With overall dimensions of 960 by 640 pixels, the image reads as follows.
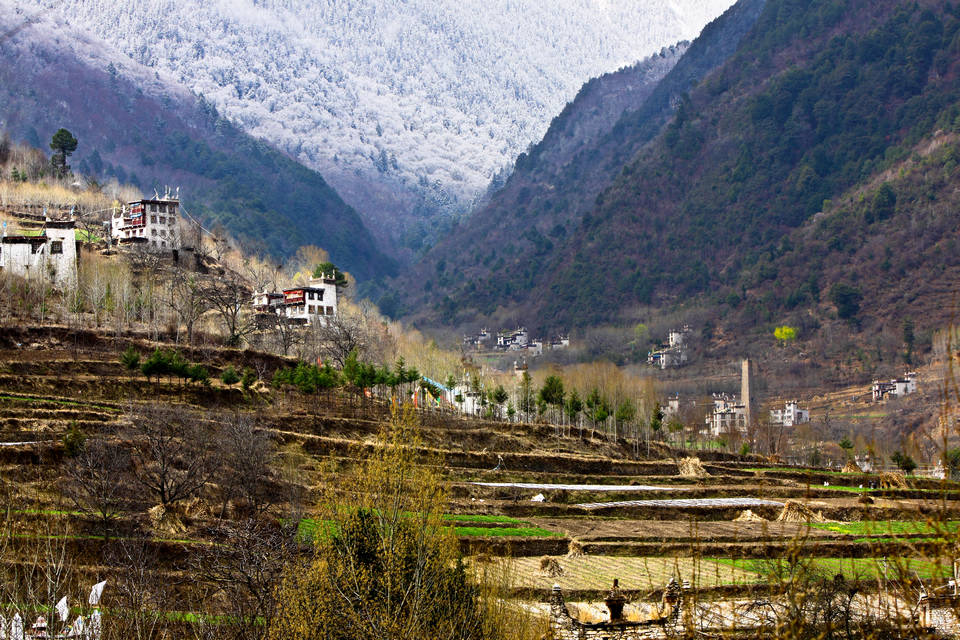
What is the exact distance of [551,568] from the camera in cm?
3809

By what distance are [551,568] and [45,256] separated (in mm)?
64699

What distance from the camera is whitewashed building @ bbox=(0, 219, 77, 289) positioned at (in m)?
85.9

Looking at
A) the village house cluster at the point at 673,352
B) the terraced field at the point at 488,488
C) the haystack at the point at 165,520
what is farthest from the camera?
the village house cluster at the point at 673,352

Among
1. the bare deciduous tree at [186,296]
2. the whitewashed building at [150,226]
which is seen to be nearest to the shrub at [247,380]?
the bare deciduous tree at [186,296]

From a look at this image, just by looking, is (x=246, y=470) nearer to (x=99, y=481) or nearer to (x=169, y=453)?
(x=169, y=453)

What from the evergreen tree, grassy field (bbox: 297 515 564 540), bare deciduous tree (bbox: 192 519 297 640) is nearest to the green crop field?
grassy field (bbox: 297 515 564 540)

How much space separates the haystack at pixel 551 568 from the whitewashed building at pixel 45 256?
5843 centimetres

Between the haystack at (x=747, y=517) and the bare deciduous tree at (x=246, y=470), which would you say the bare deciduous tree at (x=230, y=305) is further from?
the haystack at (x=747, y=517)

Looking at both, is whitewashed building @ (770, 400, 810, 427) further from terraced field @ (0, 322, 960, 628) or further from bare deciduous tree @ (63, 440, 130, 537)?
bare deciduous tree @ (63, 440, 130, 537)

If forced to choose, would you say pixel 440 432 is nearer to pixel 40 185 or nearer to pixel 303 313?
pixel 303 313

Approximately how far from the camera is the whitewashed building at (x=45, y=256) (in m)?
85.9

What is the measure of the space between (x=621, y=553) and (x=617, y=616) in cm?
1951

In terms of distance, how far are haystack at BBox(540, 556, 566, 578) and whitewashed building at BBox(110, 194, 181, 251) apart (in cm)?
7540

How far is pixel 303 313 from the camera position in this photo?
346 feet
